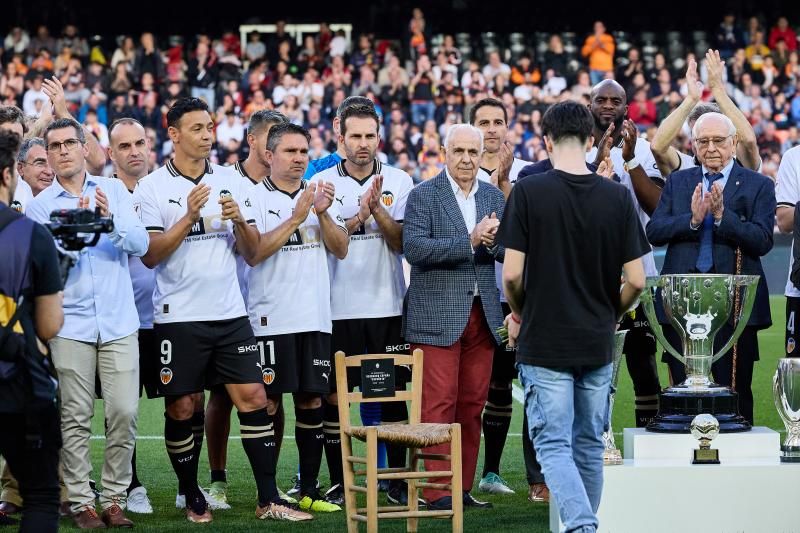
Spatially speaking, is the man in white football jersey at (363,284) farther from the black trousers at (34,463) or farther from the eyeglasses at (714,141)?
the black trousers at (34,463)

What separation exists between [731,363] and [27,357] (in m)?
3.91

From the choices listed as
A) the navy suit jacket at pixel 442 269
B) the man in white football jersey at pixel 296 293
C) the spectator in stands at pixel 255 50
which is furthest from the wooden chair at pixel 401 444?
the spectator in stands at pixel 255 50

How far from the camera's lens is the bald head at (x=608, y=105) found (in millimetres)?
7523

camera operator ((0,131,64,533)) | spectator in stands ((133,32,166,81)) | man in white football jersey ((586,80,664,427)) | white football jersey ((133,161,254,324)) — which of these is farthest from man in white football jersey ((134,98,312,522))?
spectator in stands ((133,32,166,81))

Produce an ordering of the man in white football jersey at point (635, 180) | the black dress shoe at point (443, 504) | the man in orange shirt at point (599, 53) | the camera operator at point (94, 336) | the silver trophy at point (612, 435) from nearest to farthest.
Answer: the silver trophy at point (612, 435) < the camera operator at point (94, 336) < the black dress shoe at point (443, 504) < the man in white football jersey at point (635, 180) < the man in orange shirt at point (599, 53)

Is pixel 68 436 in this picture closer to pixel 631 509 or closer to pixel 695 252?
pixel 631 509

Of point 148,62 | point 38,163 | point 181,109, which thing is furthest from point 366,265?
point 148,62

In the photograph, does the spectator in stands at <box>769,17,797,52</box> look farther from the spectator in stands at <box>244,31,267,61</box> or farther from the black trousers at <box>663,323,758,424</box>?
the black trousers at <box>663,323,758,424</box>

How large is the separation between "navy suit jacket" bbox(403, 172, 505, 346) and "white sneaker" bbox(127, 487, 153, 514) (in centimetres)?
163

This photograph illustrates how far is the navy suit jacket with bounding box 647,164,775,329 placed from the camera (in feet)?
22.7

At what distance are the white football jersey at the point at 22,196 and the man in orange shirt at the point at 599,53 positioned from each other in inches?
714

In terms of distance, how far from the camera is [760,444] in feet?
20.1

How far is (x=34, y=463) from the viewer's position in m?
4.62

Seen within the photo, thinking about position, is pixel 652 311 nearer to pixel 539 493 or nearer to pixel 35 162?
pixel 539 493
